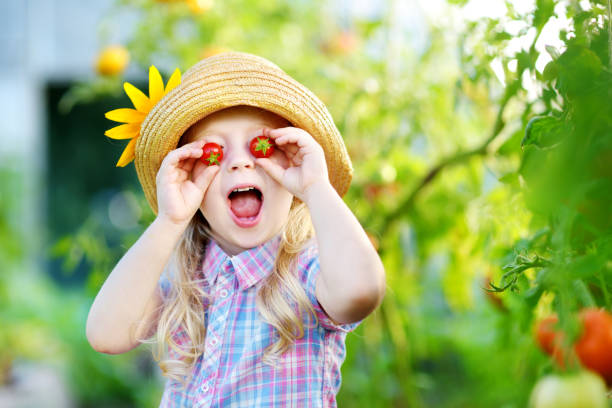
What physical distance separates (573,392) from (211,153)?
1.80 ft

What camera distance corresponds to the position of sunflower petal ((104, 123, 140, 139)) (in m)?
0.87

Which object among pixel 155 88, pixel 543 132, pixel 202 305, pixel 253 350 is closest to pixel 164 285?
pixel 202 305

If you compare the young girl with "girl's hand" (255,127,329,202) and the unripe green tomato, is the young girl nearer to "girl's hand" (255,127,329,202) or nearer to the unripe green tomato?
"girl's hand" (255,127,329,202)

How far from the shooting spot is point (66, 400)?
294 cm

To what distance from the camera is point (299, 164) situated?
0.83 meters

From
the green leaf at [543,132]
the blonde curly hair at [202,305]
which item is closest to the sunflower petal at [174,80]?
the blonde curly hair at [202,305]

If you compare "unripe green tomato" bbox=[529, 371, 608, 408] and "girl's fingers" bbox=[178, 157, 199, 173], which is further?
"girl's fingers" bbox=[178, 157, 199, 173]

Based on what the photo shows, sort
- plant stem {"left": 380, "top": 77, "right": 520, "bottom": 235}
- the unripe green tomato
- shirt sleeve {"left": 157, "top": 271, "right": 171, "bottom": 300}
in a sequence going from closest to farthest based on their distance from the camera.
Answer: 1. the unripe green tomato
2. shirt sleeve {"left": 157, "top": 271, "right": 171, "bottom": 300}
3. plant stem {"left": 380, "top": 77, "right": 520, "bottom": 235}

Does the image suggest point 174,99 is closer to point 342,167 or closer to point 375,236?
point 342,167

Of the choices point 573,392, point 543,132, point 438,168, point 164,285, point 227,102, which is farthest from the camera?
point 438,168

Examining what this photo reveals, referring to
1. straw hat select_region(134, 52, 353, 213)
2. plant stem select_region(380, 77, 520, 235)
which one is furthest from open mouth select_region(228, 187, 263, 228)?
plant stem select_region(380, 77, 520, 235)

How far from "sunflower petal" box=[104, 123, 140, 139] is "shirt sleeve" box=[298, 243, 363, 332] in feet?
1.03

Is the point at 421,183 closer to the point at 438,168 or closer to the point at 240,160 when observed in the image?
the point at 438,168

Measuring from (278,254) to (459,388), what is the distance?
6.55ft
